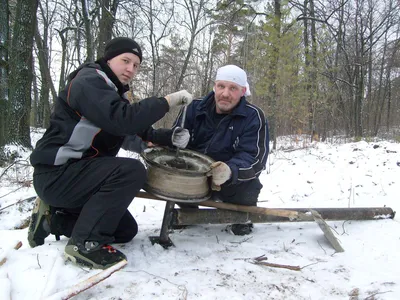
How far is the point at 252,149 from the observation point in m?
2.91

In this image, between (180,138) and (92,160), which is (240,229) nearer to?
(180,138)

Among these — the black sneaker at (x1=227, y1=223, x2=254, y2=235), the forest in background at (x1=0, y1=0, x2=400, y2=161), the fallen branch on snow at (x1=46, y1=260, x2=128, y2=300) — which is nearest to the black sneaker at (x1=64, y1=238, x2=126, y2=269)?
the fallen branch on snow at (x1=46, y1=260, x2=128, y2=300)

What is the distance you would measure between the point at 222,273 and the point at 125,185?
92 centimetres

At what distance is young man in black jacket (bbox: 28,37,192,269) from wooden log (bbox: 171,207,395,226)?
657 millimetres

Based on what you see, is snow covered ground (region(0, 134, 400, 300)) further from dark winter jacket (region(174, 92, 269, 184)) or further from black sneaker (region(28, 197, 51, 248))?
dark winter jacket (region(174, 92, 269, 184))

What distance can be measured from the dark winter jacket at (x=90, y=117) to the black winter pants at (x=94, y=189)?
11 centimetres

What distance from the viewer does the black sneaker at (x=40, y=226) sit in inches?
95.8

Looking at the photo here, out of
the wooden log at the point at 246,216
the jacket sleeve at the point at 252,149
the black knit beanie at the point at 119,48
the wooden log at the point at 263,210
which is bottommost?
the wooden log at the point at 246,216

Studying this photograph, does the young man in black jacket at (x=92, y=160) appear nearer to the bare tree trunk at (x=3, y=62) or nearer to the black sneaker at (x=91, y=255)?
the black sneaker at (x=91, y=255)

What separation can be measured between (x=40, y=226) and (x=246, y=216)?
176 centimetres

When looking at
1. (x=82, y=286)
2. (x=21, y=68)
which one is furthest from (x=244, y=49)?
(x=82, y=286)

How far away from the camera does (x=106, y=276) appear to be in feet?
5.92

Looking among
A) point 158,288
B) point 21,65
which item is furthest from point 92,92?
point 21,65

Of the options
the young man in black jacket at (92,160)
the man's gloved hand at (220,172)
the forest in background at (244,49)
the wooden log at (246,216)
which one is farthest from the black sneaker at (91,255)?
the forest in background at (244,49)
